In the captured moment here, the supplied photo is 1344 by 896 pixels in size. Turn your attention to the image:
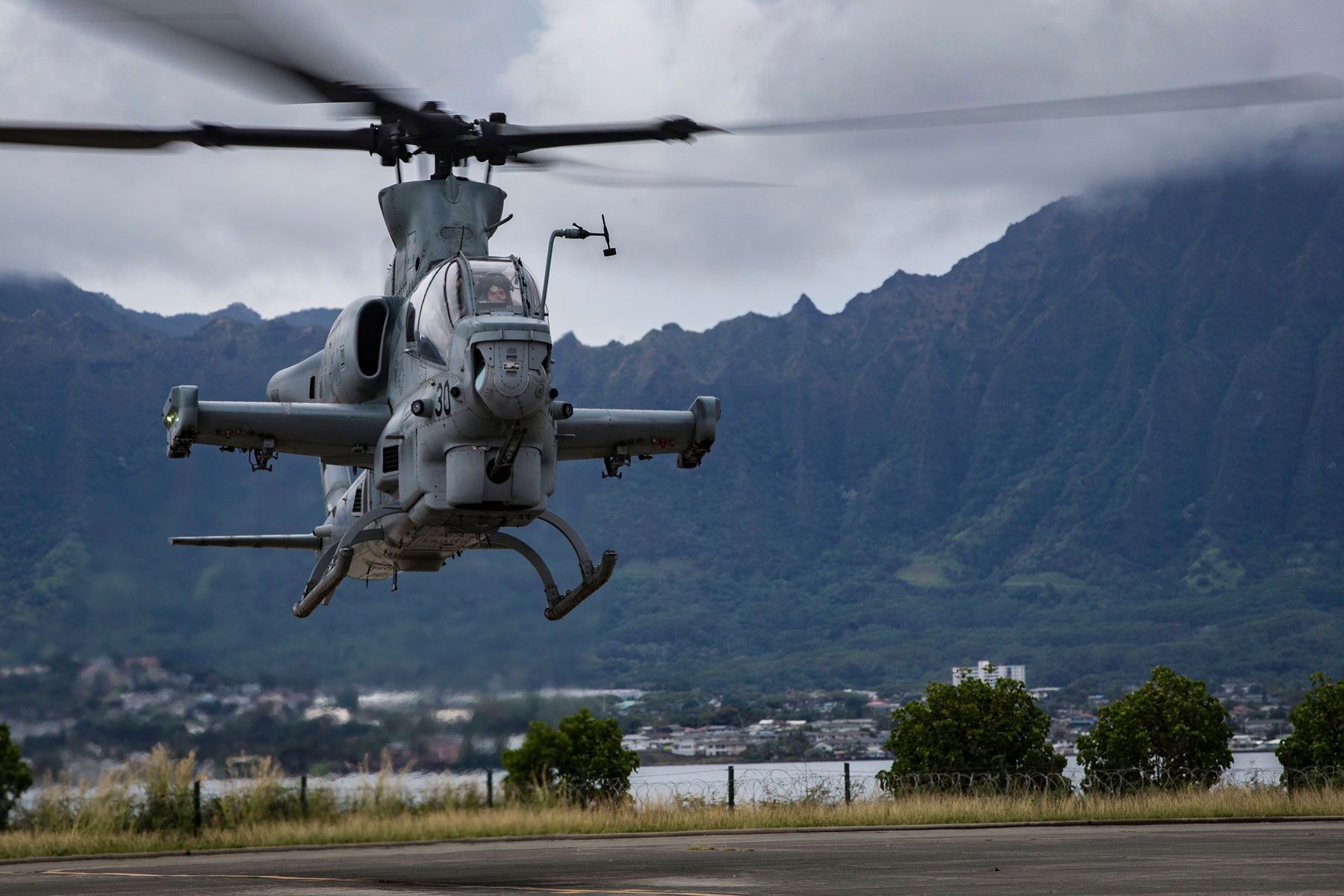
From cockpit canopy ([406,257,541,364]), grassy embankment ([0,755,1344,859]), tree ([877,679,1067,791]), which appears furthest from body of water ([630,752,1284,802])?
cockpit canopy ([406,257,541,364])

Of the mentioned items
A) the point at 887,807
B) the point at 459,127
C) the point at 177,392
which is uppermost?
the point at 459,127

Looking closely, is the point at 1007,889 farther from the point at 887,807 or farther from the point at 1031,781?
the point at 1031,781

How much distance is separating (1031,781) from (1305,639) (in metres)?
156

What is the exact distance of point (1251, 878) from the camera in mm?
11914

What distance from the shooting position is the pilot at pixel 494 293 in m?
17.0

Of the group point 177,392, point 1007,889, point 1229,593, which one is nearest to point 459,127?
point 177,392

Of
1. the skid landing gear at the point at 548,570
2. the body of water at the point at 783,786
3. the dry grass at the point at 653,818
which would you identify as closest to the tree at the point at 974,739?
the body of water at the point at 783,786

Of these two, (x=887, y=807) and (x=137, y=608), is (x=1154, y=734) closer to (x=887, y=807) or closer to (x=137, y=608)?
(x=887, y=807)

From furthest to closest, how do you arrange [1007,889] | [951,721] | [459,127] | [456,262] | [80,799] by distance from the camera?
[951,721]
[80,799]
[459,127]
[456,262]
[1007,889]

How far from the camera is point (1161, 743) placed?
27656mm

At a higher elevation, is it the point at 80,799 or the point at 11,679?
the point at 11,679

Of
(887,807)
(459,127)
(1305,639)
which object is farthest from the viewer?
(1305,639)

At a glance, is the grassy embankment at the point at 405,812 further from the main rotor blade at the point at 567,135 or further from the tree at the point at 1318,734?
the main rotor blade at the point at 567,135

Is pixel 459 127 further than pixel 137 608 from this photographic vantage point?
No
